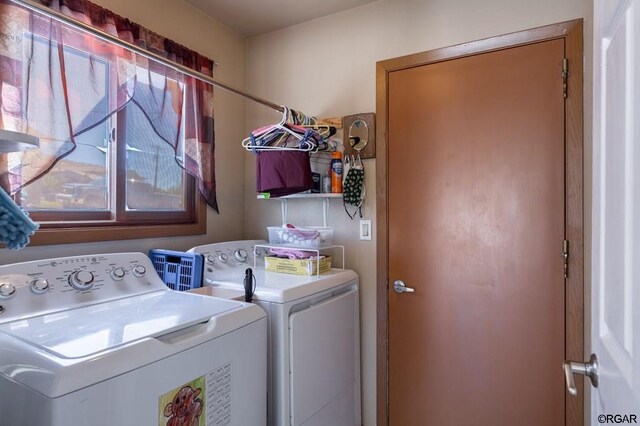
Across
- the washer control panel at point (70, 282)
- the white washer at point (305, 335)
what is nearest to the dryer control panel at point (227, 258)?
the white washer at point (305, 335)

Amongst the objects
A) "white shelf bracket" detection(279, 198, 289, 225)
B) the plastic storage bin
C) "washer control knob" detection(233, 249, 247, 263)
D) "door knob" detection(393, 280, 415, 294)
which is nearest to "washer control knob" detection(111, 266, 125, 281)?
"washer control knob" detection(233, 249, 247, 263)

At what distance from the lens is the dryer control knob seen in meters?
1.44

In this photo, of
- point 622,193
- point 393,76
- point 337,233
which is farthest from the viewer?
point 337,233

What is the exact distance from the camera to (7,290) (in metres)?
1.14

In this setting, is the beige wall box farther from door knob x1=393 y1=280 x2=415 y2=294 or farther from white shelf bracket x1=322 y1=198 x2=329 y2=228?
door knob x1=393 y1=280 x2=415 y2=294

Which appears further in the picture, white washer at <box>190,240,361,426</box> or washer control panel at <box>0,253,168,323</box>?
white washer at <box>190,240,361,426</box>

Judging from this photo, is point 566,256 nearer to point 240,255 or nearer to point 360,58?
point 360,58

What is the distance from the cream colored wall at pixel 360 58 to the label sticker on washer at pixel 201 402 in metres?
1.09

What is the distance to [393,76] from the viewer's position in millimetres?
1949

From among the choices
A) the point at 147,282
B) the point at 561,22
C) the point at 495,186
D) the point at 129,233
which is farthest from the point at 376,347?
the point at 561,22

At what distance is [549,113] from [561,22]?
0.39m

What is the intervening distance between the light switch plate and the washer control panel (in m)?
1.06

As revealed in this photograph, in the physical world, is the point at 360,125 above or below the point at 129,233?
above

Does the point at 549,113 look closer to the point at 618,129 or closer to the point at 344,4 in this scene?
the point at 618,129
